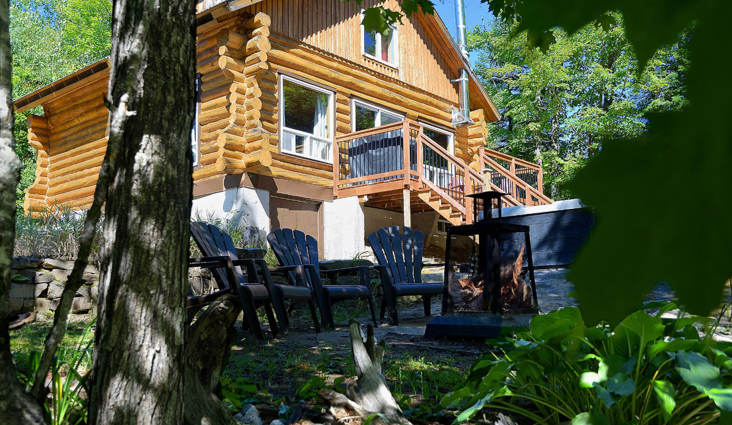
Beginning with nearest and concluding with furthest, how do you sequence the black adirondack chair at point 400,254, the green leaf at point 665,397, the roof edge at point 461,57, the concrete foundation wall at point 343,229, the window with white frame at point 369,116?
the green leaf at point 665,397
the black adirondack chair at point 400,254
the concrete foundation wall at point 343,229
the window with white frame at point 369,116
the roof edge at point 461,57

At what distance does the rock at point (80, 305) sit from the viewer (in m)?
5.93

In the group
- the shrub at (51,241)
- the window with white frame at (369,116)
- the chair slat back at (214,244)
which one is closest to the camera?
the chair slat back at (214,244)

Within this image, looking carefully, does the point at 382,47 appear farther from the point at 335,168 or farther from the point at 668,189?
the point at 668,189

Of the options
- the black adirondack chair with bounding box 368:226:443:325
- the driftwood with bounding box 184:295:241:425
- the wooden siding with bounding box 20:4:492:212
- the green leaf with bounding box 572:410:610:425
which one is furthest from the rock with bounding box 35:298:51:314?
the green leaf with bounding box 572:410:610:425

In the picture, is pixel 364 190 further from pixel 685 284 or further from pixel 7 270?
pixel 685 284

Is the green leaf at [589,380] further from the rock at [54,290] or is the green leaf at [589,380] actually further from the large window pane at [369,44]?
the large window pane at [369,44]

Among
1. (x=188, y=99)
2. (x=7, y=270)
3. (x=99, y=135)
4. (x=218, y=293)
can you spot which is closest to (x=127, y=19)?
(x=188, y=99)

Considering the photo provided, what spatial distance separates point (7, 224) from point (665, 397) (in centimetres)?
192

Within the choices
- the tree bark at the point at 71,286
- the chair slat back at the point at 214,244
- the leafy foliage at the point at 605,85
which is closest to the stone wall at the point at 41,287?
the chair slat back at the point at 214,244

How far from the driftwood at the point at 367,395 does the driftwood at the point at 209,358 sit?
425 millimetres

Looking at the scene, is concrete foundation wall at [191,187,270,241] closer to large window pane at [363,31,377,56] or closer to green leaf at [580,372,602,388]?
large window pane at [363,31,377,56]

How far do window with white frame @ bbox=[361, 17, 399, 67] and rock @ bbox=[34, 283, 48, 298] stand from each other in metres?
8.12

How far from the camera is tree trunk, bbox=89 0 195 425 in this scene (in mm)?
1641

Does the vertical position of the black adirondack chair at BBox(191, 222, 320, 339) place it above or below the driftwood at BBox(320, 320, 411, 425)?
above
